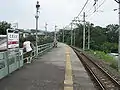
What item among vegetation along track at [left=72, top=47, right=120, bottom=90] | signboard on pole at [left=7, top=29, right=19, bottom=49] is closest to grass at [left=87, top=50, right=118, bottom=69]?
vegetation along track at [left=72, top=47, right=120, bottom=90]

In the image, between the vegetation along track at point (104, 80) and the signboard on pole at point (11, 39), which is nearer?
the vegetation along track at point (104, 80)

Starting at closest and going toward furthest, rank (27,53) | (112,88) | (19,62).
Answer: (112,88) < (19,62) < (27,53)

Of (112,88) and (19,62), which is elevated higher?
(19,62)

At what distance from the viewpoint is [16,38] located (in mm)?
13164

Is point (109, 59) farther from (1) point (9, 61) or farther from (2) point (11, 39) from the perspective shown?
(1) point (9, 61)

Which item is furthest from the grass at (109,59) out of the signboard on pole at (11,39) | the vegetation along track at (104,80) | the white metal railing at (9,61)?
the signboard on pole at (11,39)

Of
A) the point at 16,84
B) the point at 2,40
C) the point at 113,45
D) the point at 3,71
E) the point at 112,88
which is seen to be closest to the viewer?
the point at 16,84

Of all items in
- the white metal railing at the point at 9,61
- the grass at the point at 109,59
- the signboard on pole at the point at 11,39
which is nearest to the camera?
the white metal railing at the point at 9,61

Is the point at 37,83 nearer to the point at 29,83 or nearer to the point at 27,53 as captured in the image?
the point at 29,83

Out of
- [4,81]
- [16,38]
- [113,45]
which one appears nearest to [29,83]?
[4,81]

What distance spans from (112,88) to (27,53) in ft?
26.0

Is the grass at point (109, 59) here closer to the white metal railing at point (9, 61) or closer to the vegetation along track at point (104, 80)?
the vegetation along track at point (104, 80)

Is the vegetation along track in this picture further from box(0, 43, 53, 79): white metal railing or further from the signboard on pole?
the signboard on pole

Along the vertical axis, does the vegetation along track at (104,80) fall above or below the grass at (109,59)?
above
